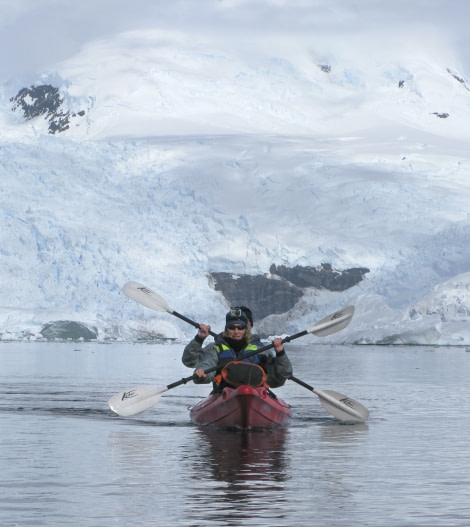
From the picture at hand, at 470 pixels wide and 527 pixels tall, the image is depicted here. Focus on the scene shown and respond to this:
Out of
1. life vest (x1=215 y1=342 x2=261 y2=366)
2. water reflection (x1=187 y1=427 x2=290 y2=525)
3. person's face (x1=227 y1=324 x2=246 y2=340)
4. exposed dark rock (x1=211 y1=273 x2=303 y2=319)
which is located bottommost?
water reflection (x1=187 y1=427 x2=290 y2=525)

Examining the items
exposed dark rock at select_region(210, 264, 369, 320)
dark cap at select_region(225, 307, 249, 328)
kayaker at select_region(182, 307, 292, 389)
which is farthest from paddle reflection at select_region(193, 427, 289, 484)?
exposed dark rock at select_region(210, 264, 369, 320)

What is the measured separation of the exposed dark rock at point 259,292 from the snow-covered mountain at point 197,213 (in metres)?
0.95

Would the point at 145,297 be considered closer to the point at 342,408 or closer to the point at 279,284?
the point at 342,408

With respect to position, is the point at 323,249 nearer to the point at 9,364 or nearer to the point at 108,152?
the point at 108,152

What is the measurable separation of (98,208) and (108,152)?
423 cm

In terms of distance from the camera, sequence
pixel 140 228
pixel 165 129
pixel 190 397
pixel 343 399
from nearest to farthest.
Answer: pixel 343 399 → pixel 190 397 → pixel 140 228 → pixel 165 129

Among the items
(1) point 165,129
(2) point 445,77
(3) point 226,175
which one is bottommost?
(3) point 226,175

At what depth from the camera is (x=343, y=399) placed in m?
13.0

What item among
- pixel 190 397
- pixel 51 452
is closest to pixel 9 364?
pixel 190 397

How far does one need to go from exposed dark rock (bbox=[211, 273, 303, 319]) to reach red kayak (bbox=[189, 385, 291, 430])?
124ft

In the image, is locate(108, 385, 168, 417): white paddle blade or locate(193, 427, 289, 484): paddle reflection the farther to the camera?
locate(108, 385, 168, 417): white paddle blade

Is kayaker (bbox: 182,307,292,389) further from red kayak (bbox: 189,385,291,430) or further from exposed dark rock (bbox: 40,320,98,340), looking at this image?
exposed dark rock (bbox: 40,320,98,340)

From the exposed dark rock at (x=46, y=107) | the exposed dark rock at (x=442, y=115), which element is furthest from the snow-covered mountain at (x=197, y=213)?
the exposed dark rock at (x=442, y=115)

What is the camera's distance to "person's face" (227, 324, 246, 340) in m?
11.5
